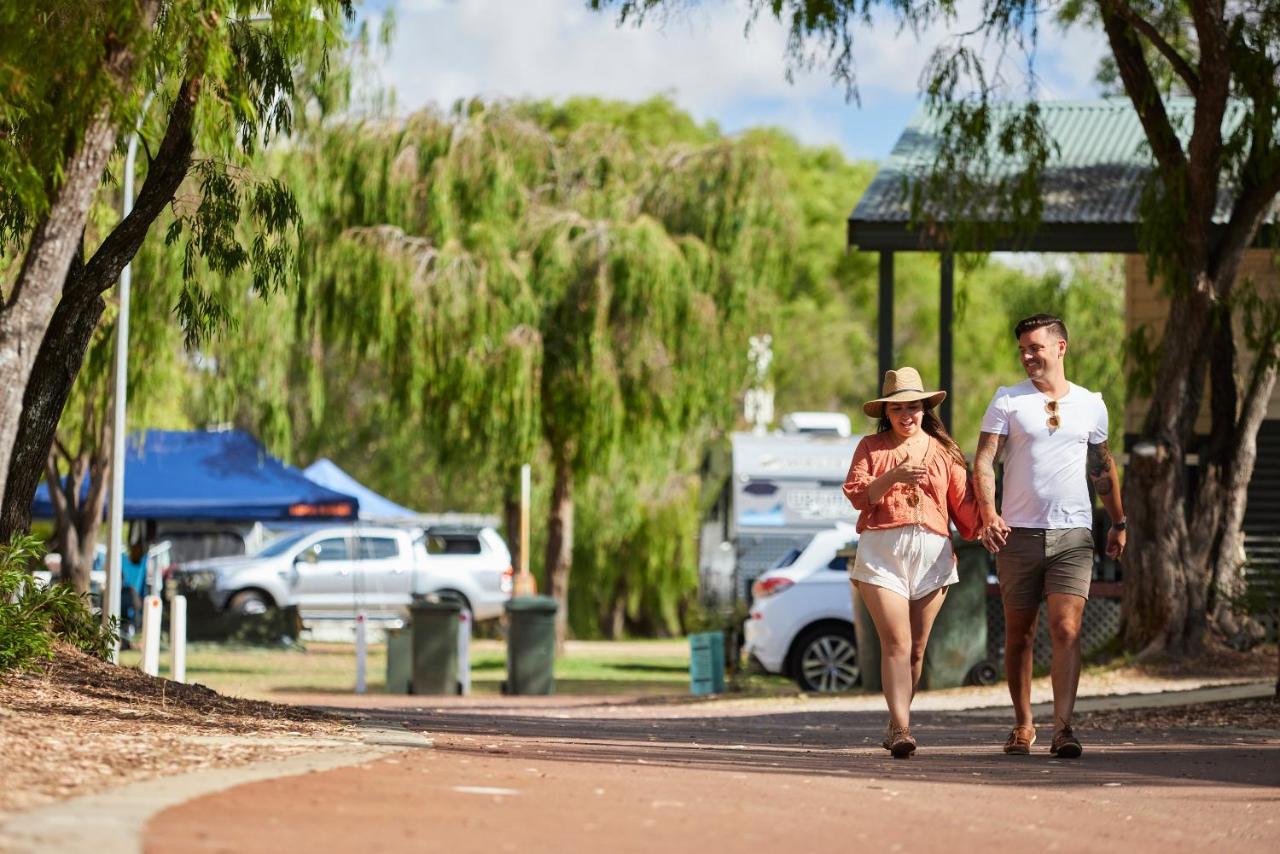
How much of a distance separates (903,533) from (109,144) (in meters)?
3.92

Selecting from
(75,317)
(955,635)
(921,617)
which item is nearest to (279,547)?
(955,635)

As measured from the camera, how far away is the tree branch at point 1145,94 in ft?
50.9

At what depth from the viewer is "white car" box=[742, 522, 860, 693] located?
17906 mm

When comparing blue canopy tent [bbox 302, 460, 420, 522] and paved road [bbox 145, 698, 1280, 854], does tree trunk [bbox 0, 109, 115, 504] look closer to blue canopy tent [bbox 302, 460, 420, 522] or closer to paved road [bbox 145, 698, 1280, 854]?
paved road [bbox 145, 698, 1280, 854]

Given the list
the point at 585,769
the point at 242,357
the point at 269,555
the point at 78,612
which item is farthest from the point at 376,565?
the point at 585,769

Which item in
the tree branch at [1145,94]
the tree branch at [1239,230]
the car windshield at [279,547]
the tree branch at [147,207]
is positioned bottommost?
the car windshield at [279,547]

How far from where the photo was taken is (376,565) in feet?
105

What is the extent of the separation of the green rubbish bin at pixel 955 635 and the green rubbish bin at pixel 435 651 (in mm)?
5713

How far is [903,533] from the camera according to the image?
8656 millimetres

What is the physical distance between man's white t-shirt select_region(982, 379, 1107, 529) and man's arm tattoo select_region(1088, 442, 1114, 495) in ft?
0.33

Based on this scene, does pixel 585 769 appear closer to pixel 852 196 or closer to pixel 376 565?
pixel 376 565

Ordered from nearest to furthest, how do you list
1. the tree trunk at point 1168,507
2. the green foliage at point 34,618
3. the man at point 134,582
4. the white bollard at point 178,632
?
the green foliage at point 34,618, the tree trunk at point 1168,507, the white bollard at point 178,632, the man at point 134,582

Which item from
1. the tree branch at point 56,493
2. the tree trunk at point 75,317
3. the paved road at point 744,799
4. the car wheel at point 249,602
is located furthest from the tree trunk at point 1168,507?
the car wheel at point 249,602

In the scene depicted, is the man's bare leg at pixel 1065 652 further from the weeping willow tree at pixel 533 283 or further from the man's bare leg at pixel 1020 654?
the weeping willow tree at pixel 533 283
